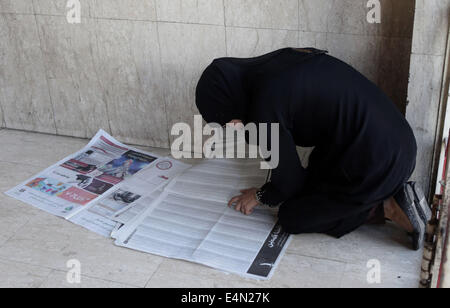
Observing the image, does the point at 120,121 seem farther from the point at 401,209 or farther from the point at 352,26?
the point at 401,209

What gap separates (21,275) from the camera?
2.05 meters

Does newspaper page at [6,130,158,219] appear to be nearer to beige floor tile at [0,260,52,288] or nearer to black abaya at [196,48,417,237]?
beige floor tile at [0,260,52,288]

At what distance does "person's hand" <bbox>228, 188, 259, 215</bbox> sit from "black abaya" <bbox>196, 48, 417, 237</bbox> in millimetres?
203

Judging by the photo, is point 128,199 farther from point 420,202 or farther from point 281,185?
point 420,202

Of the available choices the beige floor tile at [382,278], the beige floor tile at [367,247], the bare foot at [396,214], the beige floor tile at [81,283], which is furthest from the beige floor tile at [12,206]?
the bare foot at [396,214]

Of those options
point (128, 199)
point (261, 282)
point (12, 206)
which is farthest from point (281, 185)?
point (12, 206)

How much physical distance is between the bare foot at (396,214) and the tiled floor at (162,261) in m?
0.07

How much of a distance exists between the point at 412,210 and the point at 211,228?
0.72m

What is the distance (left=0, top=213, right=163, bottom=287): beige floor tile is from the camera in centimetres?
204

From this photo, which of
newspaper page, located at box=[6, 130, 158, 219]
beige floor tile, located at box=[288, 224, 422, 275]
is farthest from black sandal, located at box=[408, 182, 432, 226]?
newspaper page, located at box=[6, 130, 158, 219]

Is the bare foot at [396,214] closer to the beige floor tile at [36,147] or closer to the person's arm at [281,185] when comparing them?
the person's arm at [281,185]

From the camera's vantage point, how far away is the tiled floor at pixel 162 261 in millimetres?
1963
